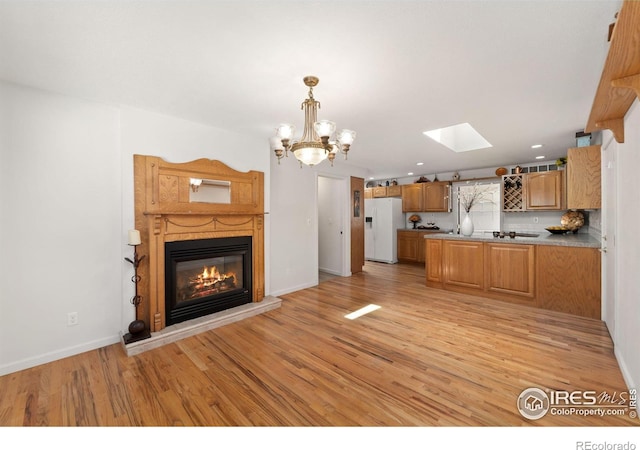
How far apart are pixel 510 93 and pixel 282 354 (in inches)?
124

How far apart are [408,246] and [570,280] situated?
3.66 metres

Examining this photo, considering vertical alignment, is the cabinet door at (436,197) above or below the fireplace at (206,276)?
above

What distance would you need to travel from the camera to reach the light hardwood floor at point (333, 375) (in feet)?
5.54

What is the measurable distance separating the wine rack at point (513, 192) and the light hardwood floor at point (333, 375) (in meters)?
2.89

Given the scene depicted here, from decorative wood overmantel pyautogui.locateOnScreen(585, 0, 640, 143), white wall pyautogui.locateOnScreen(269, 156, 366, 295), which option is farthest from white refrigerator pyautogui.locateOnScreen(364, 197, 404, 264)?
decorative wood overmantel pyautogui.locateOnScreen(585, 0, 640, 143)

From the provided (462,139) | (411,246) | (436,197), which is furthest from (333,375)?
(436,197)

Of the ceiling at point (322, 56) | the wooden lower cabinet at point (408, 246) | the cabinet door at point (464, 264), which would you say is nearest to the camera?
the ceiling at point (322, 56)

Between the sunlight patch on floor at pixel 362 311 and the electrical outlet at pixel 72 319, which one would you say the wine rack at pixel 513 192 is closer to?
the sunlight patch on floor at pixel 362 311

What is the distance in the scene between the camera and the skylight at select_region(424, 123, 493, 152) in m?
4.30

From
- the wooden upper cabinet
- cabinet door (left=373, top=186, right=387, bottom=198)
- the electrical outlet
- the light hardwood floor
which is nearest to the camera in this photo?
the light hardwood floor

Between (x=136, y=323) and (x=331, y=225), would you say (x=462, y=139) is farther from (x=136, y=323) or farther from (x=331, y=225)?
(x=136, y=323)

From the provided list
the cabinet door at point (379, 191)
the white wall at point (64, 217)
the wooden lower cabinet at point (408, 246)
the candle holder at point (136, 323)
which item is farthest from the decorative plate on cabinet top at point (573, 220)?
the candle holder at point (136, 323)

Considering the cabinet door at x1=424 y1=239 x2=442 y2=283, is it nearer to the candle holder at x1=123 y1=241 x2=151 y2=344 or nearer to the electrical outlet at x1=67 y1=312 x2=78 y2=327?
the candle holder at x1=123 y1=241 x2=151 y2=344
